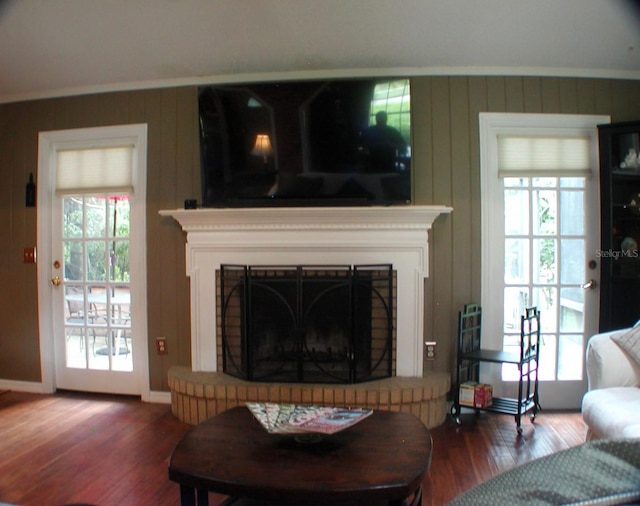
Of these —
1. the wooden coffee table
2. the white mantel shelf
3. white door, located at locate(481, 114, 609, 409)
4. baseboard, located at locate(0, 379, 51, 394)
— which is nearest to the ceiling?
white door, located at locate(481, 114, 609, 409)

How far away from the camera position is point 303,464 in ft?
4.41

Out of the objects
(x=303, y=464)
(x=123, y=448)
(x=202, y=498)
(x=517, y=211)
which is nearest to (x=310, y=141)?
→ (x=517, y=211)

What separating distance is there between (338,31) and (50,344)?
10.1ft

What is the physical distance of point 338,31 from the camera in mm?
2270

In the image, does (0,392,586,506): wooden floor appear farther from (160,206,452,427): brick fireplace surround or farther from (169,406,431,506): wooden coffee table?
(169,406,431,506): wooden coffee table

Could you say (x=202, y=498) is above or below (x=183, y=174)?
below

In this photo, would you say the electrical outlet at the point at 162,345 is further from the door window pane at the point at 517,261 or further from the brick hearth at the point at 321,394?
the door window pane at the point at 517,261


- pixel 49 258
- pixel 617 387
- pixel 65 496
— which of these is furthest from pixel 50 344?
pixel 617 387

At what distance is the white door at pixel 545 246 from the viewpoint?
2744 mm

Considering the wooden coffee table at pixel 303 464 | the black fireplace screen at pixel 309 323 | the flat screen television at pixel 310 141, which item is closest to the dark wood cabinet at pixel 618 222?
the flat screen television at pixel 310 141

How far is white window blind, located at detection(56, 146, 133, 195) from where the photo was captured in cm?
300

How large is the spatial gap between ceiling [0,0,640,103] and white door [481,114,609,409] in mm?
426

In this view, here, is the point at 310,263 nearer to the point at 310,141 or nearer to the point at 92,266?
the point at 310,141

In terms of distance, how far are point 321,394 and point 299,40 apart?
6.89 feet
